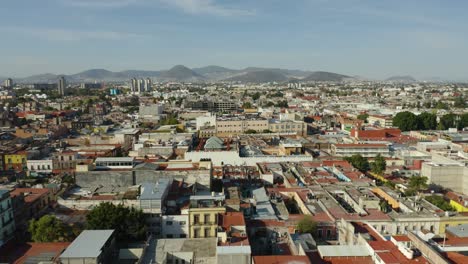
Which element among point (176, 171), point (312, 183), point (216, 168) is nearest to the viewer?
point (176, 171)

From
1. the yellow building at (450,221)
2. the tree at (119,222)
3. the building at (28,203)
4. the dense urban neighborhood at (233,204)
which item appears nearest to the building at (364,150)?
the dense urban neighborhood at (233,204)

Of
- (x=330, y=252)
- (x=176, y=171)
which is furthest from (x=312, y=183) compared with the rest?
(x=330, y=252)

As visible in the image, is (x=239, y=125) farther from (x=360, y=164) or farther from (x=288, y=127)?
(x=360, y=164)

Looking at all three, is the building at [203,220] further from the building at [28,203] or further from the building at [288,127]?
the building at [288,127]

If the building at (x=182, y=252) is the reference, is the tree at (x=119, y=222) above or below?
above

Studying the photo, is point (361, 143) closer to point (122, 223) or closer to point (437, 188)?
point (437, 188)

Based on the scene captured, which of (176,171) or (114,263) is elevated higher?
(176,171)
